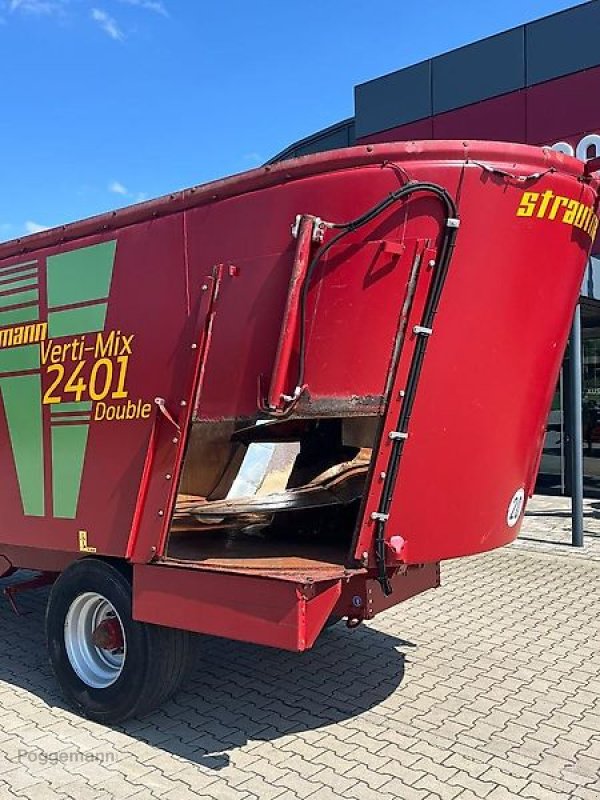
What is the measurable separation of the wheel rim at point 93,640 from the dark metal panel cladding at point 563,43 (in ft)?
35.1

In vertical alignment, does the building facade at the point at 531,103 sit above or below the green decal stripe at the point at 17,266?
above

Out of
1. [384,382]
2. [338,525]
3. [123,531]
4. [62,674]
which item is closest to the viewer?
[384,382]

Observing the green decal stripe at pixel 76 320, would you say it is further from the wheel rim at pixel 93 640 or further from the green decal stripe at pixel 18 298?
the wheel rim at pixel 93 640

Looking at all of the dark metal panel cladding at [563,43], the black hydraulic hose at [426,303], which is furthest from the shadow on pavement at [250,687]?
the dark metal panel cladding at [563,43]

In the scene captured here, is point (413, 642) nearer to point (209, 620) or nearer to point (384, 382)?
point (209, 620)

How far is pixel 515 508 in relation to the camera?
13.6 feet

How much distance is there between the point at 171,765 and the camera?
148 inches

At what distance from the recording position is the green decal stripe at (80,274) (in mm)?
4448

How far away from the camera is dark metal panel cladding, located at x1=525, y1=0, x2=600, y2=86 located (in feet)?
37.0

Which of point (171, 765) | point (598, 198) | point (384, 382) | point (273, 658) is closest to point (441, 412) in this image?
point (384, 382)

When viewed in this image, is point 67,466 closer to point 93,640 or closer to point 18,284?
point 93,640

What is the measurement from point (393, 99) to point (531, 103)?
283 centimetres

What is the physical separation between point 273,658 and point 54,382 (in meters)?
2.42

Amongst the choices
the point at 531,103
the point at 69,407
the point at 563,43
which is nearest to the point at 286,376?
the point at 69,407
